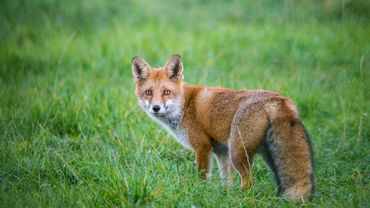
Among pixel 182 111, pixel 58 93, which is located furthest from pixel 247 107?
pixel 58 93

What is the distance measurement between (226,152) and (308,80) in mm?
3141

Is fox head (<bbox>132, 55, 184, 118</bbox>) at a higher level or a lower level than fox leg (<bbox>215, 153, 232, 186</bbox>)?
higher

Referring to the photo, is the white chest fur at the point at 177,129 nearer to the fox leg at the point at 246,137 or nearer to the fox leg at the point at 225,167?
the fox leg at the point at 225,167

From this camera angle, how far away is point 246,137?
19.4 ft

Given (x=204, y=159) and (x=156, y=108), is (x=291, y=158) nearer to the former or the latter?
(x=204, y=159)

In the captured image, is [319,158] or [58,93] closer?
[319,158]

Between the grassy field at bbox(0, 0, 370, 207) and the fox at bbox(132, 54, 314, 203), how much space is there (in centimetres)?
29

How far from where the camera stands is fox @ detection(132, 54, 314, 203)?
5.56 metres

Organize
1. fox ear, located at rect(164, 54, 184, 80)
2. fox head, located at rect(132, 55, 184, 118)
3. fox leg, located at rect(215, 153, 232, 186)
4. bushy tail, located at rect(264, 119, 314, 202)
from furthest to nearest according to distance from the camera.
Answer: fox ear, located at rect(164, 54, 184, 80) → fox head, located at rect(132, 55, 184, 118) → fox leg, located at rect(215, 153, 232, 186) → bushy tail, located at rect(264, 119, 314, 202)

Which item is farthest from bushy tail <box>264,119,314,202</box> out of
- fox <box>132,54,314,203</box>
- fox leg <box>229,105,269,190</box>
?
fox leg <box>229,105,269,190</box>

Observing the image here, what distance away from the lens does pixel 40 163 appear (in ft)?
22.5

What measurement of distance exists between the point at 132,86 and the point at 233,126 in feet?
14.4

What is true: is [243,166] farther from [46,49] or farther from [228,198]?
[46,49]

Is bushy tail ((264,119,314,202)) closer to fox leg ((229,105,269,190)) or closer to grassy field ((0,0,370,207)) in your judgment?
fox leg ((229,105,269,190))
